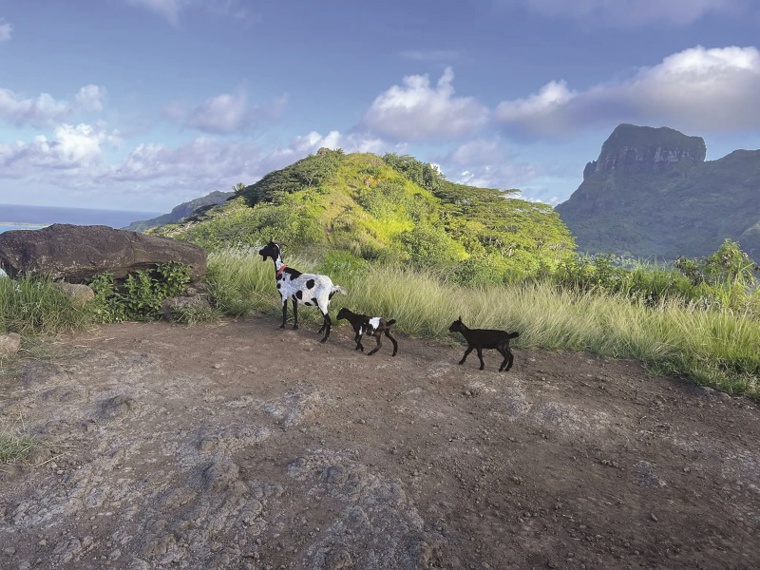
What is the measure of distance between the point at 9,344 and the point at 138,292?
2010 millimetres

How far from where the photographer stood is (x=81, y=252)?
616 cm

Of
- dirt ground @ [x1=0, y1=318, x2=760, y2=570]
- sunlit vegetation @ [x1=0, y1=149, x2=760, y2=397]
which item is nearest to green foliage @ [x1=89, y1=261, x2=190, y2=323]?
sunlit vegetation @ [x1=0, y1=149, x2=760, y2=397]

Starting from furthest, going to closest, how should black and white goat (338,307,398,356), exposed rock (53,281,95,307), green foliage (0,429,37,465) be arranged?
exposed rock (53,281,95,307)
black and white goat (338,307,398,356)
green foliage (0,429,37,465)

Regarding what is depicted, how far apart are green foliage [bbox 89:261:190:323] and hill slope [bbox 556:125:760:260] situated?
283 feet

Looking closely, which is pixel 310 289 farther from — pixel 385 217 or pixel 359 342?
pixel 385 217

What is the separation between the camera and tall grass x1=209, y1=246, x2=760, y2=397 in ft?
16.9

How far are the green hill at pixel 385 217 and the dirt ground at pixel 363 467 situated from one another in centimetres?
779

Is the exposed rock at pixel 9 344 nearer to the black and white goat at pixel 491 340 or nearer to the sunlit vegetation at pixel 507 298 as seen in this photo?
the sunlit vegetation at pixel 507 298

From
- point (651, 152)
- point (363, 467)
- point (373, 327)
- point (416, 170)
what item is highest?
point (651, 152)

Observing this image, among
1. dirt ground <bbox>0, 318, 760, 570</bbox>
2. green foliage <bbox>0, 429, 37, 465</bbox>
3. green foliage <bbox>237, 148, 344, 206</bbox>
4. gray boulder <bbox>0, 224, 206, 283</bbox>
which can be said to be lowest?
dirt ground <bbox>0, 318, 760, 570</bbox>

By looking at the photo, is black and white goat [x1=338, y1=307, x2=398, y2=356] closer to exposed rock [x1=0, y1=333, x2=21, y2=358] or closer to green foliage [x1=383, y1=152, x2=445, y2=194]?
exposed rock [x1=0, y1=333, x2=21, y2=358]

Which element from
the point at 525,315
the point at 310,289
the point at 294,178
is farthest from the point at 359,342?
the point at 294,178

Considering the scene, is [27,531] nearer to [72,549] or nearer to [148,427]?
[72,549]

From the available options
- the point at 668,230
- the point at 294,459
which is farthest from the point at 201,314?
the point at 668,230
